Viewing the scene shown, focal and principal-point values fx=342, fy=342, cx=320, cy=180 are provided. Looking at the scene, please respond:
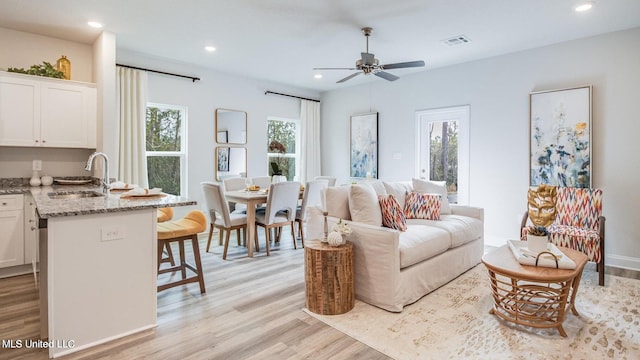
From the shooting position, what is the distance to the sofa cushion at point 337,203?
3.27 meters

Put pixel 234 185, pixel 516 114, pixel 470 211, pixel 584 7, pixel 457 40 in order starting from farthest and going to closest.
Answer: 1. pixel 234 185
2. pixel 516 114
3. pixel 457 40
4. pixel 470 211
5. pixel 584 7

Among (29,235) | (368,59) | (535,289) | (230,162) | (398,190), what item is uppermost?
(368,59)

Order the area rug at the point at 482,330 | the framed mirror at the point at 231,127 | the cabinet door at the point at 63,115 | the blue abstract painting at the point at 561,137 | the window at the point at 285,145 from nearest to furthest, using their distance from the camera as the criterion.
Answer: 1. the area rug at the point at 482,330
2. the cabinet door at the point at 63,115
3. the blue abstract painting at the point at 561,137
4. the framed mirror at the point at 231,127
5. the window at the point at 285,145

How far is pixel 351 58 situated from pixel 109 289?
405 centimetres

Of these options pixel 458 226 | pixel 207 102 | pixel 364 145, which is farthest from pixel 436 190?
pixel 207 102

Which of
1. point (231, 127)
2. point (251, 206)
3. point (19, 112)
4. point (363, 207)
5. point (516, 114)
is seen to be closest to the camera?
point (363, 207)

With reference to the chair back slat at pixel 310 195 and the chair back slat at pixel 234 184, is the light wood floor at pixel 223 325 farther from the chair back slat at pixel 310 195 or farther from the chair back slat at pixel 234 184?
the chair back slat at pixel 234 184

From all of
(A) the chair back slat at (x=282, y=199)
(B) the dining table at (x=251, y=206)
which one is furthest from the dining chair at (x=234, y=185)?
(A) the chair back slat at (x=282, y=199)

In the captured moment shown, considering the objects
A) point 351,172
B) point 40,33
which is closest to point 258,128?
point 351,172

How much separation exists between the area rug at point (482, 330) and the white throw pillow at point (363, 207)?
0.72 metres

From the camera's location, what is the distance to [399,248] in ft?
8.93

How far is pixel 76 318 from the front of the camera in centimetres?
209

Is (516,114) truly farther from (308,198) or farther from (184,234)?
(184,234)

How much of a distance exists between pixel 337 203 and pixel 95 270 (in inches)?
77.5
